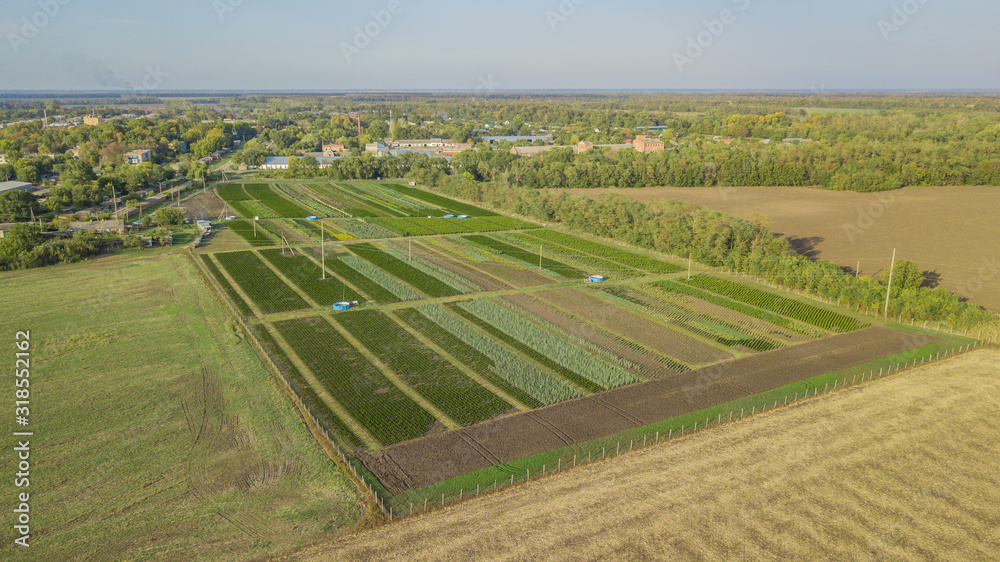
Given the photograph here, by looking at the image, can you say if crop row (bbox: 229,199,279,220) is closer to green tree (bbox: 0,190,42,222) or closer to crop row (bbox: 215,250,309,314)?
crop row (bbox: 215,250,309,314)

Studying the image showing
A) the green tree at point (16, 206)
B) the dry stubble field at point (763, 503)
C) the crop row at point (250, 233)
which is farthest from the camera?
the green tree at point (16, 206)

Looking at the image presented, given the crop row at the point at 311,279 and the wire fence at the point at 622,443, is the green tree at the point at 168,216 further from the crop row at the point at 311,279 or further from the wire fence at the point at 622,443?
the wire fence at the point at 622,443

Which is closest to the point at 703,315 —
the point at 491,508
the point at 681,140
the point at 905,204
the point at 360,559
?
the point at 491,508

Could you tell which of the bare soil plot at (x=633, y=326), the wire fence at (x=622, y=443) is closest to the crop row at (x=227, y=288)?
the bare soil plot at (x=633, y=326)

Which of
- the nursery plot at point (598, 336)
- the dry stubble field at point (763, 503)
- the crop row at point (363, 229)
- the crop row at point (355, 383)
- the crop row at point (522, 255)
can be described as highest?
the crop row at point (363, 229)

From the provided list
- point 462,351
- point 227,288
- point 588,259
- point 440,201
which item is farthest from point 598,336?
point 440,201

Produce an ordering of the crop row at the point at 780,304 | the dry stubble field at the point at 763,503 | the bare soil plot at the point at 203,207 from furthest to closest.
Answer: the bare soil plot at the point at 203,207 < the crop row at the point at 780,304 < the dry stubble field at the point at 763,503

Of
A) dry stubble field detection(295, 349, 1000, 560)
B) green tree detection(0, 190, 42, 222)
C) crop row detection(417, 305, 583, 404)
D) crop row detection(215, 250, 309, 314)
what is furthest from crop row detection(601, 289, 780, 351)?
green tree detection(0, 190, 42, 222)
